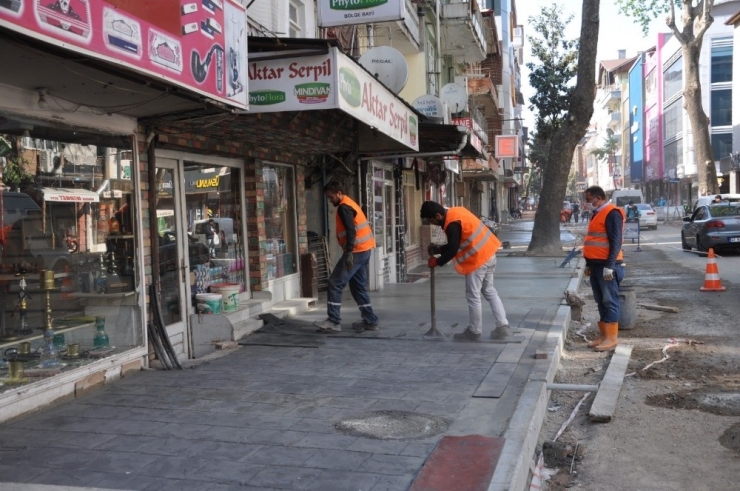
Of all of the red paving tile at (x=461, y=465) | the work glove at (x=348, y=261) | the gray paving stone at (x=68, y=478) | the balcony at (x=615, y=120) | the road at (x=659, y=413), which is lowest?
the road at (x=659, y=413)

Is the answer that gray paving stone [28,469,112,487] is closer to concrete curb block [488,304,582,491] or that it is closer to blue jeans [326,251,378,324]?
concrete curb block [488,304,582,491]

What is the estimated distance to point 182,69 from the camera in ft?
16.8

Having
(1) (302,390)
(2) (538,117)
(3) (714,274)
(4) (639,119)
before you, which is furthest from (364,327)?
(4) (639,119)

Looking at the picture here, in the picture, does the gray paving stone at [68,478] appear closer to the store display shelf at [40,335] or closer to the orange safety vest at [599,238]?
the store display shelf at [40,335]

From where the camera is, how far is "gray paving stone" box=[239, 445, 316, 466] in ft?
14.0

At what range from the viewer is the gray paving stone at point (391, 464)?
4133mm

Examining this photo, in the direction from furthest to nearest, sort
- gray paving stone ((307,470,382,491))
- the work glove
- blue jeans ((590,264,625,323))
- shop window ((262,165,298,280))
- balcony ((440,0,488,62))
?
balcony ((440,0,488,62)) < shop window ((262,165,298,280)) < the work glove < blue jeans ((590,264,625,323)) < gray paving stone ((307,470,382,491))

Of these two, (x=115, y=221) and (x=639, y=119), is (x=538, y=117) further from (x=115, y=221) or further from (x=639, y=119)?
(x=639, y=119)

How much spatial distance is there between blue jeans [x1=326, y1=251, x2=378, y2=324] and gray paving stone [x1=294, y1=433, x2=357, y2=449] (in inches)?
148

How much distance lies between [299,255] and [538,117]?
2977cm

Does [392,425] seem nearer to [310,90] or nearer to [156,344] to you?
[156,344]

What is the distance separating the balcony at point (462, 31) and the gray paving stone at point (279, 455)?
17529 mm

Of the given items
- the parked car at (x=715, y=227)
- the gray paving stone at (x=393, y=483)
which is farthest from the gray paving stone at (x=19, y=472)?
the parked car at (x=715, y=227)

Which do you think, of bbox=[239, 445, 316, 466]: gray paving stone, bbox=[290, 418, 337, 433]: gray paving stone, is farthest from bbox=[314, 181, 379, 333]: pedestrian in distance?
bbox=[239, 445, 316, 466]: gray paving stone
